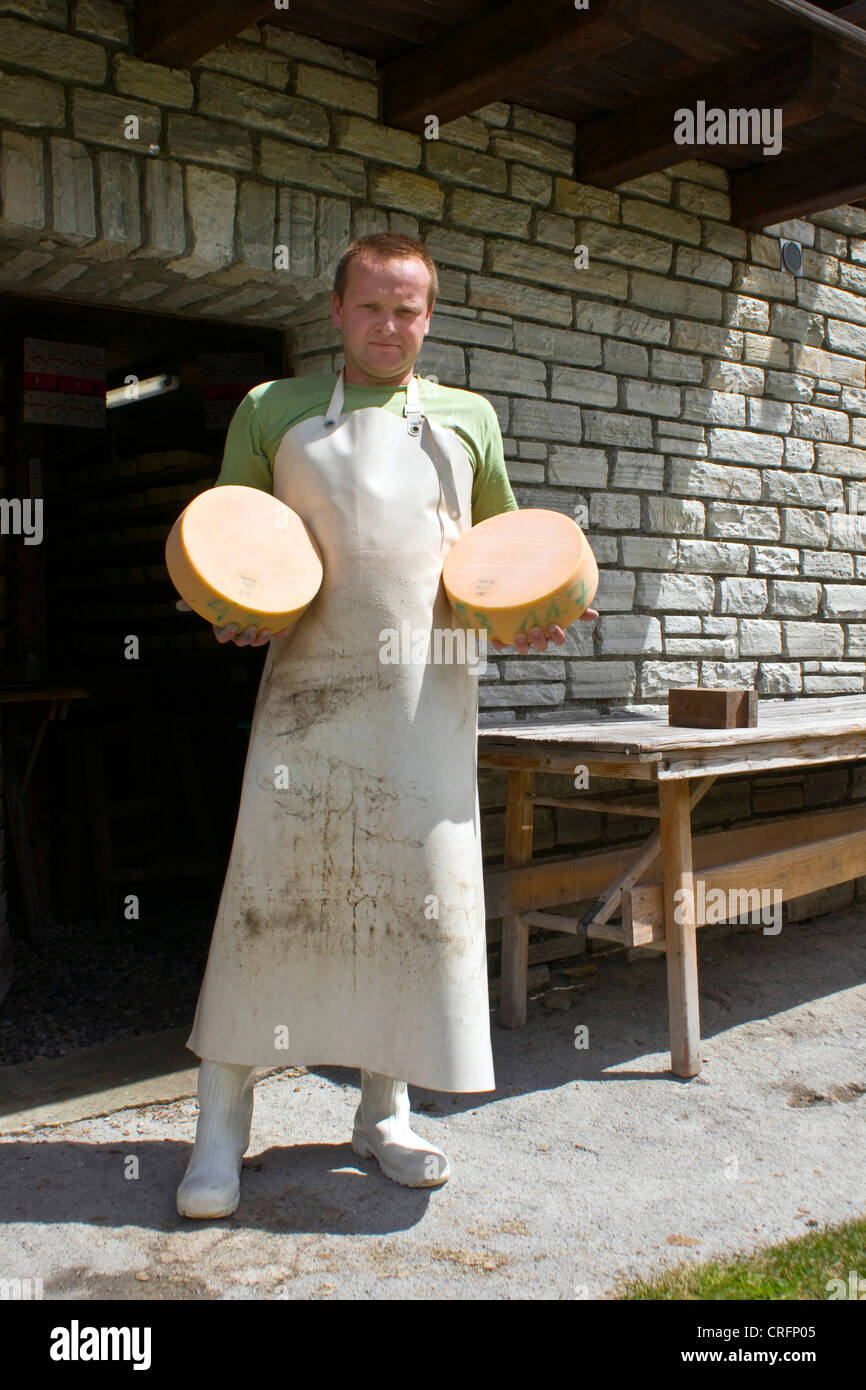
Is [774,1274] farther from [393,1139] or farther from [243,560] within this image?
[243,560]

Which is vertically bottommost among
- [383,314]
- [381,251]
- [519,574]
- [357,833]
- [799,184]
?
[357,833]

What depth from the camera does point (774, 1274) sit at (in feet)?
7.87

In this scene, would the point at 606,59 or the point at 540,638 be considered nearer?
the point at 540,638

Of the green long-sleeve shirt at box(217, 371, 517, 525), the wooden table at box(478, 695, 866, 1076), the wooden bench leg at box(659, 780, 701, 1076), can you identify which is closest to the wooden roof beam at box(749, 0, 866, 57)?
the green long-sleeve shirt at box(217, 371, 517, 525)

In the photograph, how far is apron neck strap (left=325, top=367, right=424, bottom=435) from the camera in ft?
8.56

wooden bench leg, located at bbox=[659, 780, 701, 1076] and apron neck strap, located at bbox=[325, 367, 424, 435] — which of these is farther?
wooden bench leg, located at bbox=[659, 780, 701, 1076]

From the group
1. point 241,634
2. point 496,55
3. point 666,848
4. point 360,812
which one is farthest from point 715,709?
point 496,55

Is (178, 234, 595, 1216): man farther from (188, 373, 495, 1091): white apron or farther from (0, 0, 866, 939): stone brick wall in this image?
(0, 0, 866, 939): stone brick wall

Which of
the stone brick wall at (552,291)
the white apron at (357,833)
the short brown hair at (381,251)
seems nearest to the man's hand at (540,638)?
the white apron at (357,833)

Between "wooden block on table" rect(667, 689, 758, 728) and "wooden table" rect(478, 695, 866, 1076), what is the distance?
0.05m

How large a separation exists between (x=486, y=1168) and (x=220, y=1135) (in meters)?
0.69

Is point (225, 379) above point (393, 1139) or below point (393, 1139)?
above

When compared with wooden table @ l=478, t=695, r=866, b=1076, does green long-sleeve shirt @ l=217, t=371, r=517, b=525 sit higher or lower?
higher

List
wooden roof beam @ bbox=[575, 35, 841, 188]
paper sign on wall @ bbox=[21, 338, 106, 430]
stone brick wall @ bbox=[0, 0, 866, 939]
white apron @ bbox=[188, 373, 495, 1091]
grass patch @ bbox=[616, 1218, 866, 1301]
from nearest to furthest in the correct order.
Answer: grass patch @ bbox=[616, 1218, 866, 1301] < white apron @ bbox=[188, 373, 495, 1091] < stone brick wall @ bbox=[0, 0, 866, 939] < wooden roof beam @ bbox=[575, 35, 841, 188] < paper sign on wall @ bbox=[21, 338, 106, 430]
